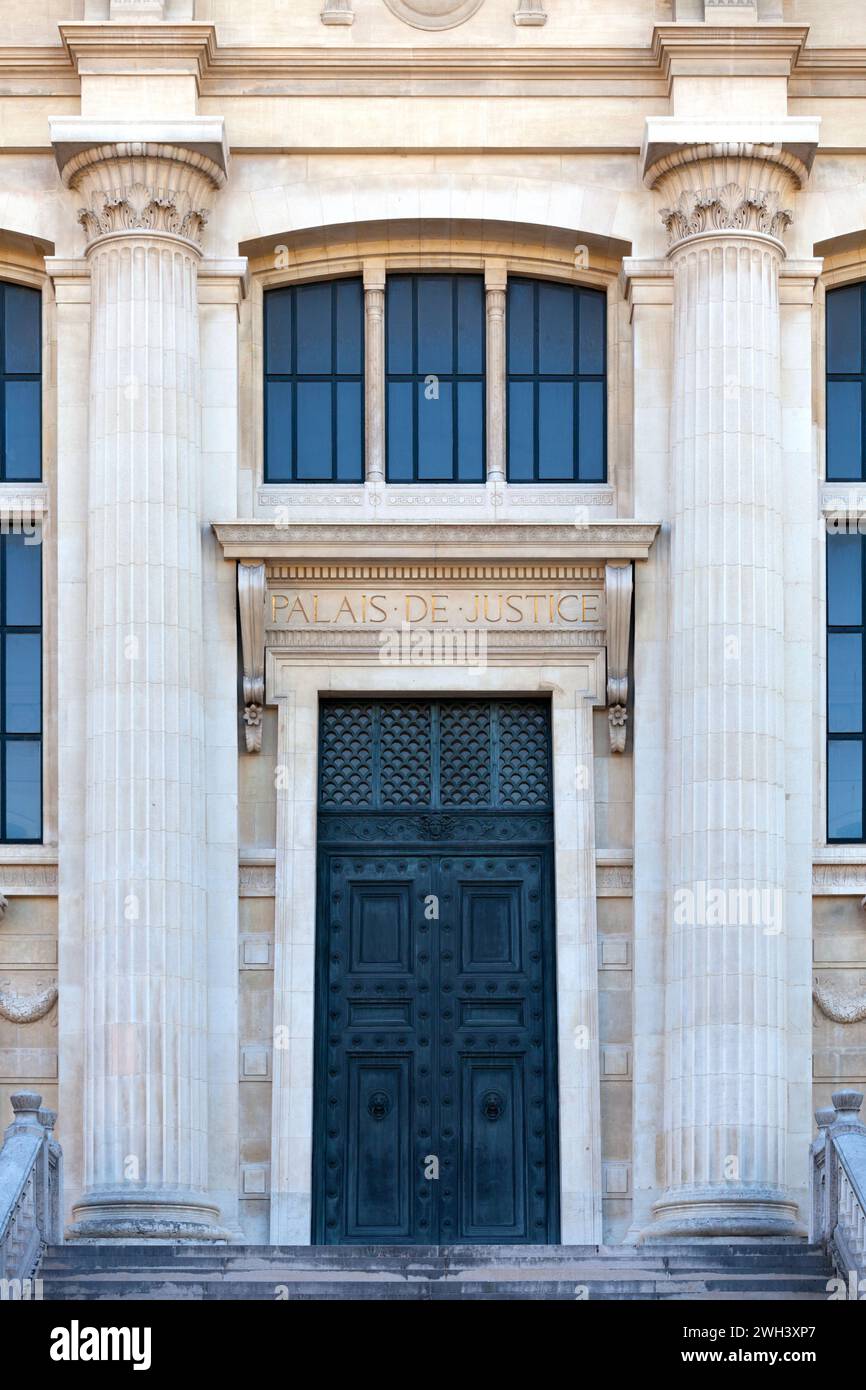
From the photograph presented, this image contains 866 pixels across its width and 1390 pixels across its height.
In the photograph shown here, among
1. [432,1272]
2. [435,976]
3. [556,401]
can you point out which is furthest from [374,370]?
[432,1272]

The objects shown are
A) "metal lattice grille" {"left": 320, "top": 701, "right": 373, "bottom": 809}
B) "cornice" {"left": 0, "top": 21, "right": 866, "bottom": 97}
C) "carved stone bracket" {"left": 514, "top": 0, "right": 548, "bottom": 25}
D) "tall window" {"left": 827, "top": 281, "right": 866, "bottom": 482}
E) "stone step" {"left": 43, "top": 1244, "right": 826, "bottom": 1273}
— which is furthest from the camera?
"tall window" {"left": 827, "top": 281, "right": 866, "bottom": 482}

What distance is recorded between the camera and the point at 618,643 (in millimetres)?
33094

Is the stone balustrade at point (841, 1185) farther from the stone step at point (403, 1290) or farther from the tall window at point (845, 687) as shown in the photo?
the tall window at point (845, 687)

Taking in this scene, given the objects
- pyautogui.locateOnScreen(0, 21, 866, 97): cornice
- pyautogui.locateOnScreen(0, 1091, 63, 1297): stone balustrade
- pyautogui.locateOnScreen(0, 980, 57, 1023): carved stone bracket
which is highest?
pyautogui.locateOnScreen(0, 21, 866, 97): cornice

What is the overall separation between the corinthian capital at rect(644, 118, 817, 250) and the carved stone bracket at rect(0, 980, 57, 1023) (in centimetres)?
986

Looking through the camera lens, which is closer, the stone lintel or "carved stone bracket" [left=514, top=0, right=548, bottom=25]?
the stone lintel

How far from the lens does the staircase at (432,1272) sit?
26141 mm

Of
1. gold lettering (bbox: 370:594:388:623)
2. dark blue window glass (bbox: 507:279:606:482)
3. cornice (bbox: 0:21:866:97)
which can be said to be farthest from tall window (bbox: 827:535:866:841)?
cornice (bbox: 0:21:866:97)

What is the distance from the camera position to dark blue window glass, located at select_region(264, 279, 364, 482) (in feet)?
112

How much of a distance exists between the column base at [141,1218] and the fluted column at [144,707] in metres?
0.02

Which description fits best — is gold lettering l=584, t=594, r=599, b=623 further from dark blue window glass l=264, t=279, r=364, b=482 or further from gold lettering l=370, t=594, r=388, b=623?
dark blue window glass l=264, t=279, r=364, b=482

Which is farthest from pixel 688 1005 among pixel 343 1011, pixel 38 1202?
pixel 38 1202

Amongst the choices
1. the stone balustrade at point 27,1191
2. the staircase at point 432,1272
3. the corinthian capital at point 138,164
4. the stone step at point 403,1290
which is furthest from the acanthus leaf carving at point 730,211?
the stone step at point 403,1290

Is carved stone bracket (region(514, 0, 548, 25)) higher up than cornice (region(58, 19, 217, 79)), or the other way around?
carved stone bracket (region(514, 0, 548, 25))
